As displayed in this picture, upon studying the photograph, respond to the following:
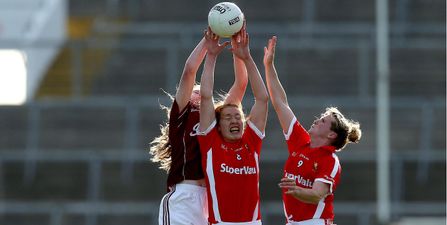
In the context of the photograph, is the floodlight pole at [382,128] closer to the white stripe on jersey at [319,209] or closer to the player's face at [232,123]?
the white stripe on jersey at [319,209]

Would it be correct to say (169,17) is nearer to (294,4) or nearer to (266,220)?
(294,4)

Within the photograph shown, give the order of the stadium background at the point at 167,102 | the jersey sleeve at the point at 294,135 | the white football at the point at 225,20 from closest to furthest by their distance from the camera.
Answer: the white football at the point at 225,20
the jersey sleeve at the point at 294,135
the stadium background at the point at 167,102

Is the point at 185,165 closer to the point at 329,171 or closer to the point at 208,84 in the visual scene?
the point at 208,84

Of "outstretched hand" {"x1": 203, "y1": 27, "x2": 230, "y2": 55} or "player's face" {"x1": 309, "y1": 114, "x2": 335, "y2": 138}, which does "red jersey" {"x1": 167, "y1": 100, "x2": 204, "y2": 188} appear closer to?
"outstretched hand" {"x1": 203, "y1": 27, "x2": 230, "y2": 55}

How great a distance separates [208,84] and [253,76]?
36cm

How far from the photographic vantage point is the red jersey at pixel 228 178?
955 centimetres

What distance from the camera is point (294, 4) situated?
857 inches

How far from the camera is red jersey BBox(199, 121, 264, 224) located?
9555 millimetres

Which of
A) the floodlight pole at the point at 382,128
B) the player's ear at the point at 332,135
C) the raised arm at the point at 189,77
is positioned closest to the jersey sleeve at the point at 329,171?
the player's ear at the point at 332,135

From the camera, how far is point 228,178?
955cm

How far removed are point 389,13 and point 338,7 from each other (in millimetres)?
792

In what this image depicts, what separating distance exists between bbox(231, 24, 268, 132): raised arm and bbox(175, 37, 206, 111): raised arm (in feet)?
0.78

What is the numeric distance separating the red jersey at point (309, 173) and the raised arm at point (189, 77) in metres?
0.88

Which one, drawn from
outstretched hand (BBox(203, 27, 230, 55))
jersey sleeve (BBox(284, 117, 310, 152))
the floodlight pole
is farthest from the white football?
the floodlight pole
